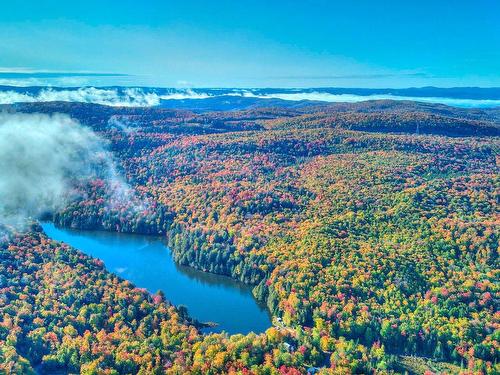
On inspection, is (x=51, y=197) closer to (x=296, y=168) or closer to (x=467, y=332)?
(x=296, y=168)

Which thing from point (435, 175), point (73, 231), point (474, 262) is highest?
point (435, 175)

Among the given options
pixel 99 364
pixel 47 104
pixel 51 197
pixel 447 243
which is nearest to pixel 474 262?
pixel 447 243

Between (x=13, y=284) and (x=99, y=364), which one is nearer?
(x=99, y=364)

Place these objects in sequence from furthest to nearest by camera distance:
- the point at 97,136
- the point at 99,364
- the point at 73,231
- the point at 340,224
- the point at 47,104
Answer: the point at 47,104, the point at 97,136, the point at 73,231, the point at 340,224, the point at 99,364

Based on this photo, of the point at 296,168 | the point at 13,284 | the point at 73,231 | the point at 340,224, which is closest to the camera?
the point at 13,284

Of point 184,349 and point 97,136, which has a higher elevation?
point 97,136

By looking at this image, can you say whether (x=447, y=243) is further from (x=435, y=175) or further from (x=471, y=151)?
(x=471, y=151)
